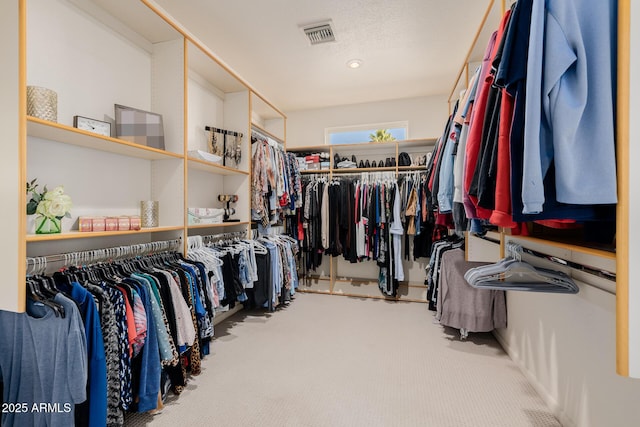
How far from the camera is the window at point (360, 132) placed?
4.38m

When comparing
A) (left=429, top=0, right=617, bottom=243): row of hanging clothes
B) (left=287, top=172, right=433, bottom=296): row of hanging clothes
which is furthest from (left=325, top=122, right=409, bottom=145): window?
(left=429, top=0, right=617, bottom=243): row of hanging clothes

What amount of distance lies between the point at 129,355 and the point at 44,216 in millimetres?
808

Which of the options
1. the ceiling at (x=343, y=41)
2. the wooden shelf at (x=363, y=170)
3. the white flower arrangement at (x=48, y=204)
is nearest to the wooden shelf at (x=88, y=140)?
the white flower arrangement at (x=48, y=204)

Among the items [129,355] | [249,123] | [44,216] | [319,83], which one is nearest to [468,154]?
[129,355]

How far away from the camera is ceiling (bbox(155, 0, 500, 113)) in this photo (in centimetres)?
239

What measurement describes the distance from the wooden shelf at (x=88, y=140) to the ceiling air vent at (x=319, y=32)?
Answer: 163 centimetres

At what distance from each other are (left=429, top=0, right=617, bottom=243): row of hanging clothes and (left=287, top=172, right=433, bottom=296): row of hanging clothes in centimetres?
263

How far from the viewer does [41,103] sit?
1402 millimetres

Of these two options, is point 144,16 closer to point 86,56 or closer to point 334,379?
point 86,56

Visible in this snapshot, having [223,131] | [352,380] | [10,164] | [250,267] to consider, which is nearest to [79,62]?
[10,164]

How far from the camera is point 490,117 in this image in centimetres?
A: 110

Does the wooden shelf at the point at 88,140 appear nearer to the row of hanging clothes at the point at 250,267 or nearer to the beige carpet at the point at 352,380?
the row of hanging clothes at the point at 250,267

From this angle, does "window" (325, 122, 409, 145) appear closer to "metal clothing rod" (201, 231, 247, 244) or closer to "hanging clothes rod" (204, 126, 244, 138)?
"hanging clothes rod" (204, 126, 244, 138)

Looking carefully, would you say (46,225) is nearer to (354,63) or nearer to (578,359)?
(578,359)
